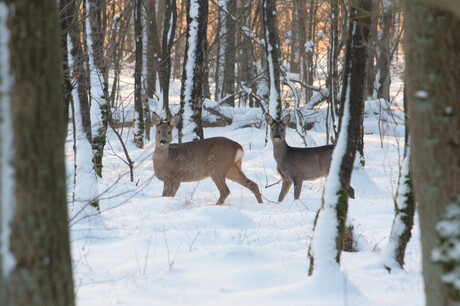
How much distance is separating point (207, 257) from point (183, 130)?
6.80 meters

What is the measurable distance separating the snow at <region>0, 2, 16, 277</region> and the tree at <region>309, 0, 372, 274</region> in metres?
2.52

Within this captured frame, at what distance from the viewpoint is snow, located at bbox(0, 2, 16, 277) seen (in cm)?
194

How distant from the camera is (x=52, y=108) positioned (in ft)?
6.81

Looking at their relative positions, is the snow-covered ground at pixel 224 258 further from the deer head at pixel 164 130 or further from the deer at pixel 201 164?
the deer head at pixel 164 130

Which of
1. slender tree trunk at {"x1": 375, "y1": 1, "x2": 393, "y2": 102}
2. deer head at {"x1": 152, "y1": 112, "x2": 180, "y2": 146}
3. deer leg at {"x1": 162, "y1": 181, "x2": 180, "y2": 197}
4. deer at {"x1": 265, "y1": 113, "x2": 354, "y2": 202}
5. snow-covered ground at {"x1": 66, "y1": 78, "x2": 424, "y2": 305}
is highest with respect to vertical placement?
slender tree trunk at {"x1": 375, "y1": 1, "x2": 393, "y2": 102}

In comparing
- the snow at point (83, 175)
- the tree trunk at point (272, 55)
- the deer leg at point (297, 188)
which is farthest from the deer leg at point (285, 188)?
the snow at point (83, 175)

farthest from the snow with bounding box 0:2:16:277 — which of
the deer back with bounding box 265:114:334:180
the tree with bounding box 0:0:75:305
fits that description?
the deer back with bounding box 265:114:334:180

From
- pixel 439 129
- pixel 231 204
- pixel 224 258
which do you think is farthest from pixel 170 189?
pixel 439 129

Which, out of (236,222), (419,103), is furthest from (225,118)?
(419,103)

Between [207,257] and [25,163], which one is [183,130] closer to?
[207,257]

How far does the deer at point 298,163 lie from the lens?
968 centimetres

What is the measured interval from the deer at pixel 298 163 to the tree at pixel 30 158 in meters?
7.55

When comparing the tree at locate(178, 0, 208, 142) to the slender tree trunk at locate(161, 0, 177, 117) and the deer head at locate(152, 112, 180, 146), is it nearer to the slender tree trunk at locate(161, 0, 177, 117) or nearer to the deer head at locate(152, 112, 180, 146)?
the deer head at locate(152, 112, 180, 146)

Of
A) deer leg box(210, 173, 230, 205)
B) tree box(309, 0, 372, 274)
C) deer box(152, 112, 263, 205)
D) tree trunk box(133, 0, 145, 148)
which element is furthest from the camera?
tree trunk box(133, 0, 145, 148)
